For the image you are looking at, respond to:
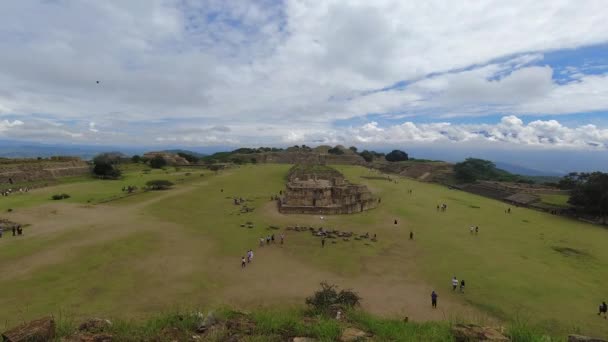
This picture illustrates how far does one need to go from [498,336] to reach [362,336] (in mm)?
2905

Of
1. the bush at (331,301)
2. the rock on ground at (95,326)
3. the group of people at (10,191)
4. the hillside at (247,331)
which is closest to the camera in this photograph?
the hillside at (247,331)

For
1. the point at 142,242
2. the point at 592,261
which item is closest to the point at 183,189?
the point at 142,242

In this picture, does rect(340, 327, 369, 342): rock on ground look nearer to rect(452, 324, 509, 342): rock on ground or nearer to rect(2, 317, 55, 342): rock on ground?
rect(452, 324, 509, 342): rock on ground

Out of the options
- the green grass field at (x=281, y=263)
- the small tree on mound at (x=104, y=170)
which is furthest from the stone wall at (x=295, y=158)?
the green grass field at (x=281, y=263)

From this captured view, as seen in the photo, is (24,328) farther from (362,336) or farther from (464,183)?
(464,183)

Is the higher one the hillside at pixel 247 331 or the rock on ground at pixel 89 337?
the rock on ground at pixel 89 337

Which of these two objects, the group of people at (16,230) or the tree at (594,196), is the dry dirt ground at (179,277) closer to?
the group of people at (16,230)

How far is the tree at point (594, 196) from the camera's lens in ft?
101

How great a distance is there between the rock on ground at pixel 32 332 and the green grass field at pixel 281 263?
401 cm

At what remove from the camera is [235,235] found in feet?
74.0

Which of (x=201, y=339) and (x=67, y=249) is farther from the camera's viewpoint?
(x=67, y=249)

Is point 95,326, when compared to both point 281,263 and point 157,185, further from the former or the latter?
point 157,185

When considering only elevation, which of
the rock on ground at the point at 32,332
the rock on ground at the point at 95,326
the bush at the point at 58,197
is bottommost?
the bush at the point at 58,197

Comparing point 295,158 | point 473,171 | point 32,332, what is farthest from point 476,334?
point 295,158
